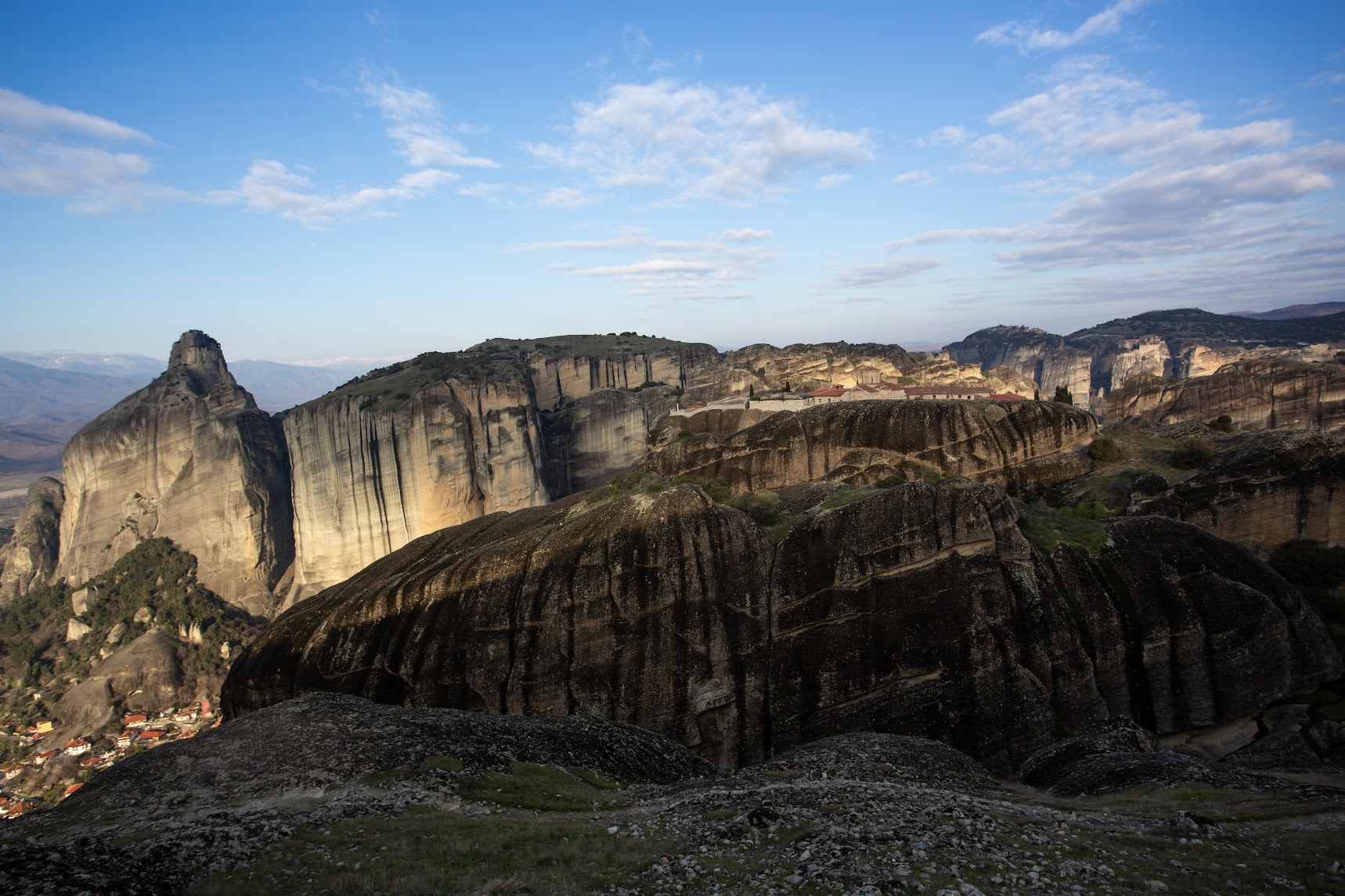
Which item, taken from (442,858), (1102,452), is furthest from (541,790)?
(1102,452)

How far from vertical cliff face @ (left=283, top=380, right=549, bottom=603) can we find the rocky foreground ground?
64402 millimetres

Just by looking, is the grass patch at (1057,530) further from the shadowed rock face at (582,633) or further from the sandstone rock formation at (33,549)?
the sandstone rock formation at (33,549)

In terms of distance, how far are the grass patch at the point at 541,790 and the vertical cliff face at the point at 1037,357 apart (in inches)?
5436

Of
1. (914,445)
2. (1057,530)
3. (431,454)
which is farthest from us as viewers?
(431,454)

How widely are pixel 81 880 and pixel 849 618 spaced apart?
19749 mm

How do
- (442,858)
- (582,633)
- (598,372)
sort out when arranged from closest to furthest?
(442,858) → (582,633) → (598,372)

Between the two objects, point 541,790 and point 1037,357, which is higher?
point 1037,357

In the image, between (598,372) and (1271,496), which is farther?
(598,372)

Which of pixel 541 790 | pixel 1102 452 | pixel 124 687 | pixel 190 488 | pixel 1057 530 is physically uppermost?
pixel 1102 452

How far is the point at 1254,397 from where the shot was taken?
2584 inches

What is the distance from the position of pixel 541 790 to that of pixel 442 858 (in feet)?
15.2

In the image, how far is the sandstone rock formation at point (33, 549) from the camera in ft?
309

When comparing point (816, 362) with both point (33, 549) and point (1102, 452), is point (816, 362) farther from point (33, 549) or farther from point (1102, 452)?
point (33, 549)

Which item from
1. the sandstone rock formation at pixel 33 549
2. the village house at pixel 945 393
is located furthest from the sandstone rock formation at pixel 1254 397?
the sandstone rock formation at pixel 33 549
